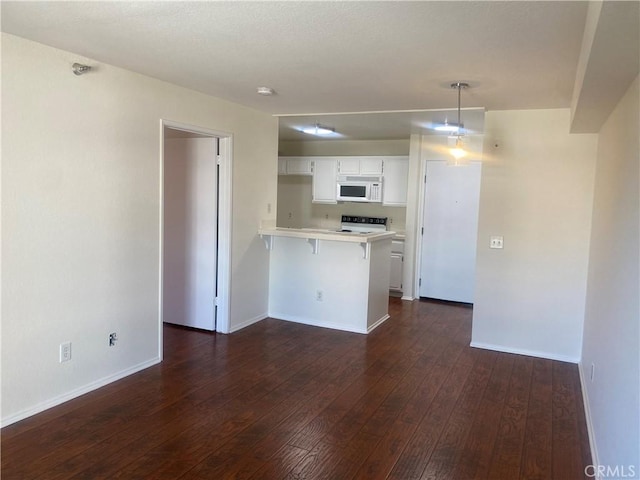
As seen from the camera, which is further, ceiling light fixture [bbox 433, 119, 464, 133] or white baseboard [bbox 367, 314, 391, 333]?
ceiling light fixture [bbox 433, 119, 464, 133]

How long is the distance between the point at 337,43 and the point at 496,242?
2.62 m

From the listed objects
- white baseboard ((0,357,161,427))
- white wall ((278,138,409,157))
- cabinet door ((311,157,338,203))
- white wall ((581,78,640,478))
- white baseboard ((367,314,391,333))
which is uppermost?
white wall ((278,138,409,157))

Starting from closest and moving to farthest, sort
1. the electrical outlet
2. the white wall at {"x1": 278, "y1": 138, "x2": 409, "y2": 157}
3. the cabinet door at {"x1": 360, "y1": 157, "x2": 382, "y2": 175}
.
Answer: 1. the electrical outlet
2. the cabinet door at {"x1": 360, "y1": 157, "x2": 382, "y2": 175}
3. the white wall at {"x1": 278, "y1": 138, "x2": 409, "y2": 157}

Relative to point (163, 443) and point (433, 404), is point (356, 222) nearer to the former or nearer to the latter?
point (433, 404)

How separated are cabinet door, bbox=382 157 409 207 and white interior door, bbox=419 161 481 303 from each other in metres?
0.37

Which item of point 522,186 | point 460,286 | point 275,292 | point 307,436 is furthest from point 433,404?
point 460,286

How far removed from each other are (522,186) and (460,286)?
7.99 feet

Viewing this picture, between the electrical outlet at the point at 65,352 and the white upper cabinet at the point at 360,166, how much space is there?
4.74 m

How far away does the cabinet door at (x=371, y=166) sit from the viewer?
268 inches

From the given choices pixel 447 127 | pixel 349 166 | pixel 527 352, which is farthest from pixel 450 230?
pixel 527 352

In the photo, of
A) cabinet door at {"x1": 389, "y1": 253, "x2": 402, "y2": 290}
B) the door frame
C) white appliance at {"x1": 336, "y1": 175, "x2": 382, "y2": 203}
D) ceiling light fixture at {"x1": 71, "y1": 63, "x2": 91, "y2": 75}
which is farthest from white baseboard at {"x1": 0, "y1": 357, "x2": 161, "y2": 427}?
white appliance at {"x1": 336, "y1": 175, "x2": 382, "y2": 203}

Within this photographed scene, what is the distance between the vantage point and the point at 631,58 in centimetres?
194

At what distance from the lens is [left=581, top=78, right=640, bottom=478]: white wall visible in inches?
74.4

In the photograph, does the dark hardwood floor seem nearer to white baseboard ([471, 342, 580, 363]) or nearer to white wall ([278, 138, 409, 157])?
white baseboard ([471, 342, 580, 363])
